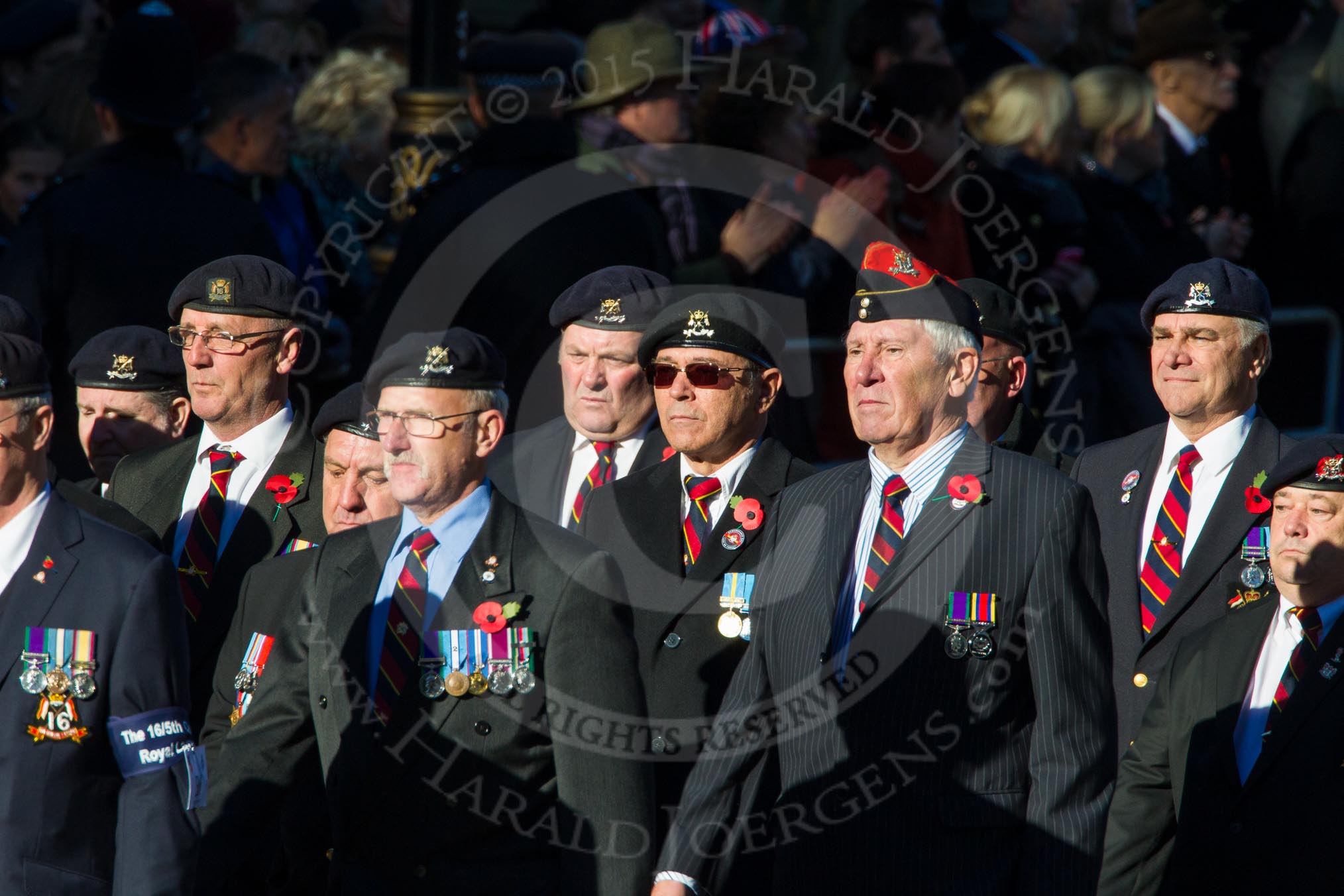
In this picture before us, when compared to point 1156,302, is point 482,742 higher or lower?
lower

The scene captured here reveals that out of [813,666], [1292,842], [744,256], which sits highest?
[744,256]

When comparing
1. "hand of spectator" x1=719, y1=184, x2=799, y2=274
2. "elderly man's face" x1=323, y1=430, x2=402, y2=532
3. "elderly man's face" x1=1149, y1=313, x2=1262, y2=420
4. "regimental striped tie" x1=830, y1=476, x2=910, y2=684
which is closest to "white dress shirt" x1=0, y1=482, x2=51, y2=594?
"elderly man's face" x1=323, y1=430, x2=402, y2=532

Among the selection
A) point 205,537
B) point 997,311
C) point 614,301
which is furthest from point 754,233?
point 205,537

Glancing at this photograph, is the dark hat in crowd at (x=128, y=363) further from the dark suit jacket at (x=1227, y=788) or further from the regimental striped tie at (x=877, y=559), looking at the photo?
the dark suit jacket at (x=1227, y=788)

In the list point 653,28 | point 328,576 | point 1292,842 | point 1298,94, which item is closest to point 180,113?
point 653,28

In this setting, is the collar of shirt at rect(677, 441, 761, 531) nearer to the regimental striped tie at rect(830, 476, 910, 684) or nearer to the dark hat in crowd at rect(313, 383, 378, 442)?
the regimental striped tie at rect(830, 476, 910, 684)

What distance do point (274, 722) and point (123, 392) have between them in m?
2.46

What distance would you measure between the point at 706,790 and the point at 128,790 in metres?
1.56

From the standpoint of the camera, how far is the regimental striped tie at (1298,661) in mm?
6047

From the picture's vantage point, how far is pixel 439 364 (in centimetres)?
567

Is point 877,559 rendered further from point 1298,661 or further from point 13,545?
point 13,545

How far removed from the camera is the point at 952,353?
5.71 metres

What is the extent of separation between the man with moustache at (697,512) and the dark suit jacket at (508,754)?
640 millimetres

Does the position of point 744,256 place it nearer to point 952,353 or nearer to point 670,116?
point 670,116
